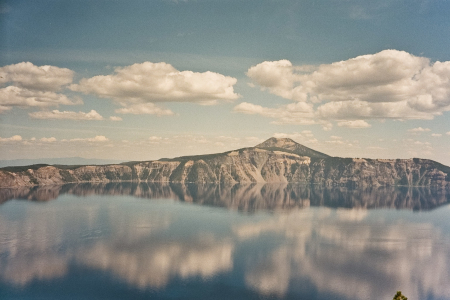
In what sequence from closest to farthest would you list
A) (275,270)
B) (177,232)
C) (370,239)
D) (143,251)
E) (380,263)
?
(275,270) → (380,263) → (143,251) → (370,239) → (177,232)

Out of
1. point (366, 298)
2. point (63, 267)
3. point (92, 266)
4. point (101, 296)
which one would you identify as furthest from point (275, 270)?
point (63, 267)

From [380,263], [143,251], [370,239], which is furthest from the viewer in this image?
[370,239]

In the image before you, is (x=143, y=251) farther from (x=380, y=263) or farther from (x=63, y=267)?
(x=380, y=263)

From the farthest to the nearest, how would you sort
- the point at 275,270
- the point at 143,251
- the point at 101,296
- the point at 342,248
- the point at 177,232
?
the point at 177,232
the point at 342,248
the point at 143,251
the point at 275,270
the point at 101,296

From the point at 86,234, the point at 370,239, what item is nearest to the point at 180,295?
the point at 86,234

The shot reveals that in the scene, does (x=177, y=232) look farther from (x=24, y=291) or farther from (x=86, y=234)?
(x=24, y=291)

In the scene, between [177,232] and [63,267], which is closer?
[63,267]

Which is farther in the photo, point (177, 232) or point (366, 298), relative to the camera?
point (177, 232)

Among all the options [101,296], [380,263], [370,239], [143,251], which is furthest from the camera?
[370,239]
